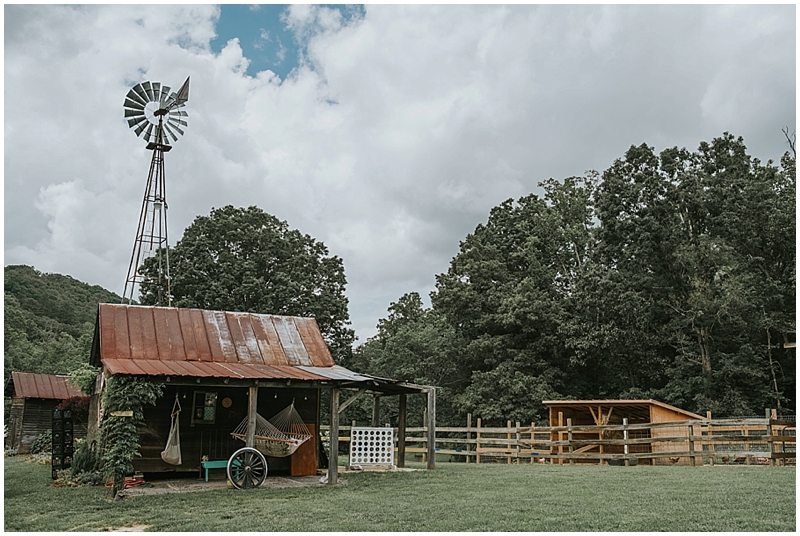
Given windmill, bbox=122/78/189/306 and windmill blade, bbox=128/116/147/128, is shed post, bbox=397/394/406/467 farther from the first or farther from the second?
windmill blade, bbox=128/116/147/128

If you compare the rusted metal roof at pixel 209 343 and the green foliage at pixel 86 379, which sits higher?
the rusted metal roof at pixel 209 343

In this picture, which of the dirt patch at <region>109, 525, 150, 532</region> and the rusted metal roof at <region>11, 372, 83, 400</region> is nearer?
the dirt patch at <region>109, 525, 150, 532</region>

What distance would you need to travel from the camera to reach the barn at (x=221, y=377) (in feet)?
39.3

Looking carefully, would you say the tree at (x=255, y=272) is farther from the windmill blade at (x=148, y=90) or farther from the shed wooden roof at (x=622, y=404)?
the shed wooden roof at (x=622, y=404)

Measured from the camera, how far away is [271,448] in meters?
12.0

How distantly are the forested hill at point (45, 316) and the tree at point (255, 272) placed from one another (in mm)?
11313

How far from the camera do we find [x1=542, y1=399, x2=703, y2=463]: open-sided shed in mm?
17625

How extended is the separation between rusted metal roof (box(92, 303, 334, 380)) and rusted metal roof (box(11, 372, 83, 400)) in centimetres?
830

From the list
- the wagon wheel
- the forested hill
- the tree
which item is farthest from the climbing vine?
the forested hill

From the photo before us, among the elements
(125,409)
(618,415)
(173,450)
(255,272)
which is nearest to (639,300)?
(618,415)

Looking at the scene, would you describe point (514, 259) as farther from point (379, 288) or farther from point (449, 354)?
point (379, 288)

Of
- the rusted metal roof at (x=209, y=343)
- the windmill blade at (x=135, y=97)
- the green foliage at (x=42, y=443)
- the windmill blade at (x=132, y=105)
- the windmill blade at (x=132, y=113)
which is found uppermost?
the windmill blade at (x=135, y=97)

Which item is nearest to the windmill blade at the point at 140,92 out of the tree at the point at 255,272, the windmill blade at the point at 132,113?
the windmill blade at the point at 132,113

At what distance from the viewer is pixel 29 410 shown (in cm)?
2252
